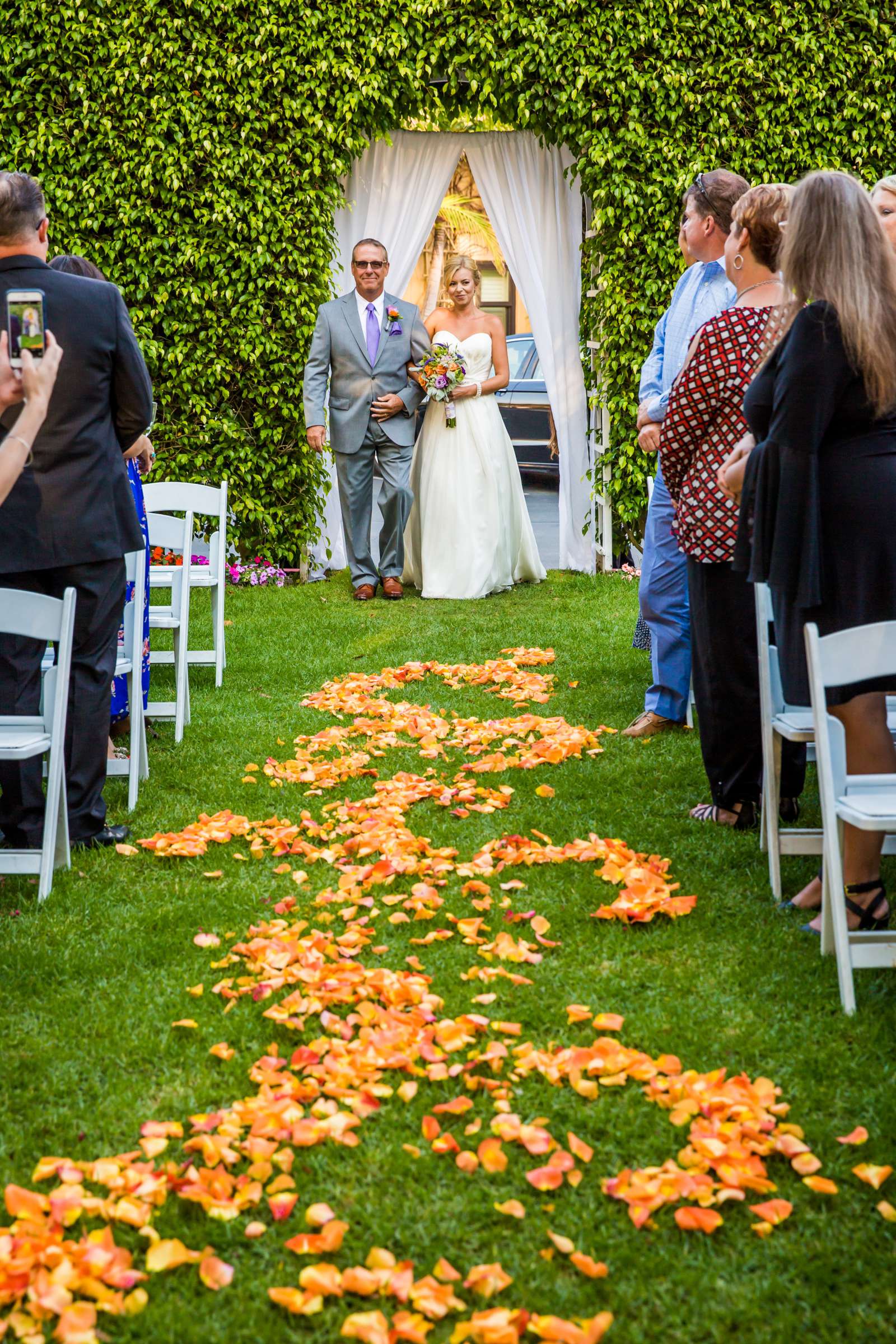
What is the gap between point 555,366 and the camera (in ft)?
34.8

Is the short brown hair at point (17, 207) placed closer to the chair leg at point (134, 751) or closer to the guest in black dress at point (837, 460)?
the chair leg at point (134, 751)

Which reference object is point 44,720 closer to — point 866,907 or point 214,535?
point 866,907

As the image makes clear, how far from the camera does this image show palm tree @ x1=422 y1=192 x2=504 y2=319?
2320cm

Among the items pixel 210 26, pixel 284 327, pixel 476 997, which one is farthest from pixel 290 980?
pixel 210 26

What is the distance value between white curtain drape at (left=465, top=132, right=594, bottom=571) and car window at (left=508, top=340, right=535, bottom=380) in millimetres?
5300

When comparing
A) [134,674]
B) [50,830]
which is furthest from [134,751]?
[50,830]

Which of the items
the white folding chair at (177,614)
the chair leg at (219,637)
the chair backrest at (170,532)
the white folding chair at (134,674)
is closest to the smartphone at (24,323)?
the white folding chair at (134,674)

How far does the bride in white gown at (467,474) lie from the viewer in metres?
9.56

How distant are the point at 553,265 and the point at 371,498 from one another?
9.05ft

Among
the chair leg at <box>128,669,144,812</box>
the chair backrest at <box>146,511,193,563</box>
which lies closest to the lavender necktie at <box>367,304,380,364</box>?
the chair backrest at <box>146,511,193,563</box>

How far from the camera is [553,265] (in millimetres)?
10594

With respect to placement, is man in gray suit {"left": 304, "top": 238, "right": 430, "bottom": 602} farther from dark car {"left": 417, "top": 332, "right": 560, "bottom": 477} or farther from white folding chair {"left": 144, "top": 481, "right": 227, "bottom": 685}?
dark car {"left": 417, "top": 332, "right": 560, "bottom": 477}

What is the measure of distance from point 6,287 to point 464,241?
2302 centimetres

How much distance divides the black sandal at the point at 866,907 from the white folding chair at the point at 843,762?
293 mm
